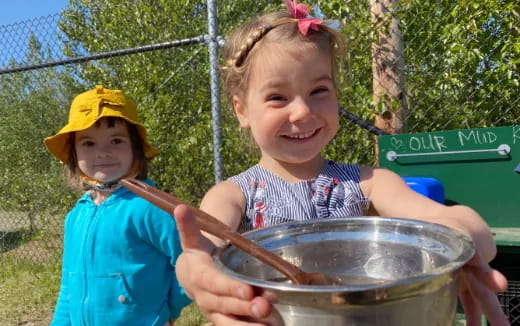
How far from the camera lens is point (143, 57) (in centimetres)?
485

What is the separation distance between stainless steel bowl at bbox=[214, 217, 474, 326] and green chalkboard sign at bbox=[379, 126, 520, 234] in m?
2.13

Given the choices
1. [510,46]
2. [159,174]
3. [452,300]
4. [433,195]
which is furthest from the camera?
[159,174]

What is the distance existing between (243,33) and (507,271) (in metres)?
2.08

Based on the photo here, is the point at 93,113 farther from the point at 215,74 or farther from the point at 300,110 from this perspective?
the point at 215,74

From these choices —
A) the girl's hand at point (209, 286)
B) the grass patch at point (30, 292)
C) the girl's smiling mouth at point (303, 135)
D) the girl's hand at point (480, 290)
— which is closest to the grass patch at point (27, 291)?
the grass patch at point (30, 292)

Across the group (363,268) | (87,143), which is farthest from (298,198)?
(87,143)

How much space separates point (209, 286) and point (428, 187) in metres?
→ 2.10

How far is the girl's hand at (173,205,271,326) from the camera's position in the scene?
60 cm

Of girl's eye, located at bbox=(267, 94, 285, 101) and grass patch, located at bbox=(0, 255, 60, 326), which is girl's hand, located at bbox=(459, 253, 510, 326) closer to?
girl's eye, located at bbox=(267, 94, 285, 101)

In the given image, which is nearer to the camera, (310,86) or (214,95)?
(310,86)

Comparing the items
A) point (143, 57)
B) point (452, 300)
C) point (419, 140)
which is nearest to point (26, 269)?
Result: point (143, 57)

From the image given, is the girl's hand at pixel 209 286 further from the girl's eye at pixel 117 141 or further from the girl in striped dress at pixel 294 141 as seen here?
the girl's eye at pixel 117 141

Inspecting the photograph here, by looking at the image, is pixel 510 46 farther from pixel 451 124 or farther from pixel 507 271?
pixel 507 271

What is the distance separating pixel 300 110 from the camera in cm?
119
